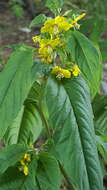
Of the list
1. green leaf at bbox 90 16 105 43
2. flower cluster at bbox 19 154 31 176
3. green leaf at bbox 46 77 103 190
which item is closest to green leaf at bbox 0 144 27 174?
flower cluster at bbox 19 154 31 176

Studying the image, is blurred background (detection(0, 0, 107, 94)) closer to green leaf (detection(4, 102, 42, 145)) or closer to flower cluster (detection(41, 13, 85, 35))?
green leaf (detection(4, 102, 42, 145))

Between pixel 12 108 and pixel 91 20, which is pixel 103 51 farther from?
pixel 12 108

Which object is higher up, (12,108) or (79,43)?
(79,43)

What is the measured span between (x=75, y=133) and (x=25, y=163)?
22cm

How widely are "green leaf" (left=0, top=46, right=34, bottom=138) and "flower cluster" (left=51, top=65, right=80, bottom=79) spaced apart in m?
0.06

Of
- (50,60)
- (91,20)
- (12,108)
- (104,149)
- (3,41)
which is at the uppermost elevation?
(3,41)

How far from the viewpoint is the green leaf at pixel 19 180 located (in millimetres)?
1001

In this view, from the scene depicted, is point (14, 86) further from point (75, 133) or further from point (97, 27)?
point (97, 27)

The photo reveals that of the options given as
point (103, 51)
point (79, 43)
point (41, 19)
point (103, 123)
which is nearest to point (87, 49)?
point (79, 43)

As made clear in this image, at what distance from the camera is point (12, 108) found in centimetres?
85

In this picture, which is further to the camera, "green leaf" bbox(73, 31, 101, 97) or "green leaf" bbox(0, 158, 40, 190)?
"green leaf" bbox(0, 158, 40, 190)

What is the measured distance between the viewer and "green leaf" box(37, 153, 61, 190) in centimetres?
97

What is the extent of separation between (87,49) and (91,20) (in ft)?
1.53

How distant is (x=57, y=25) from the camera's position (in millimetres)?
861
